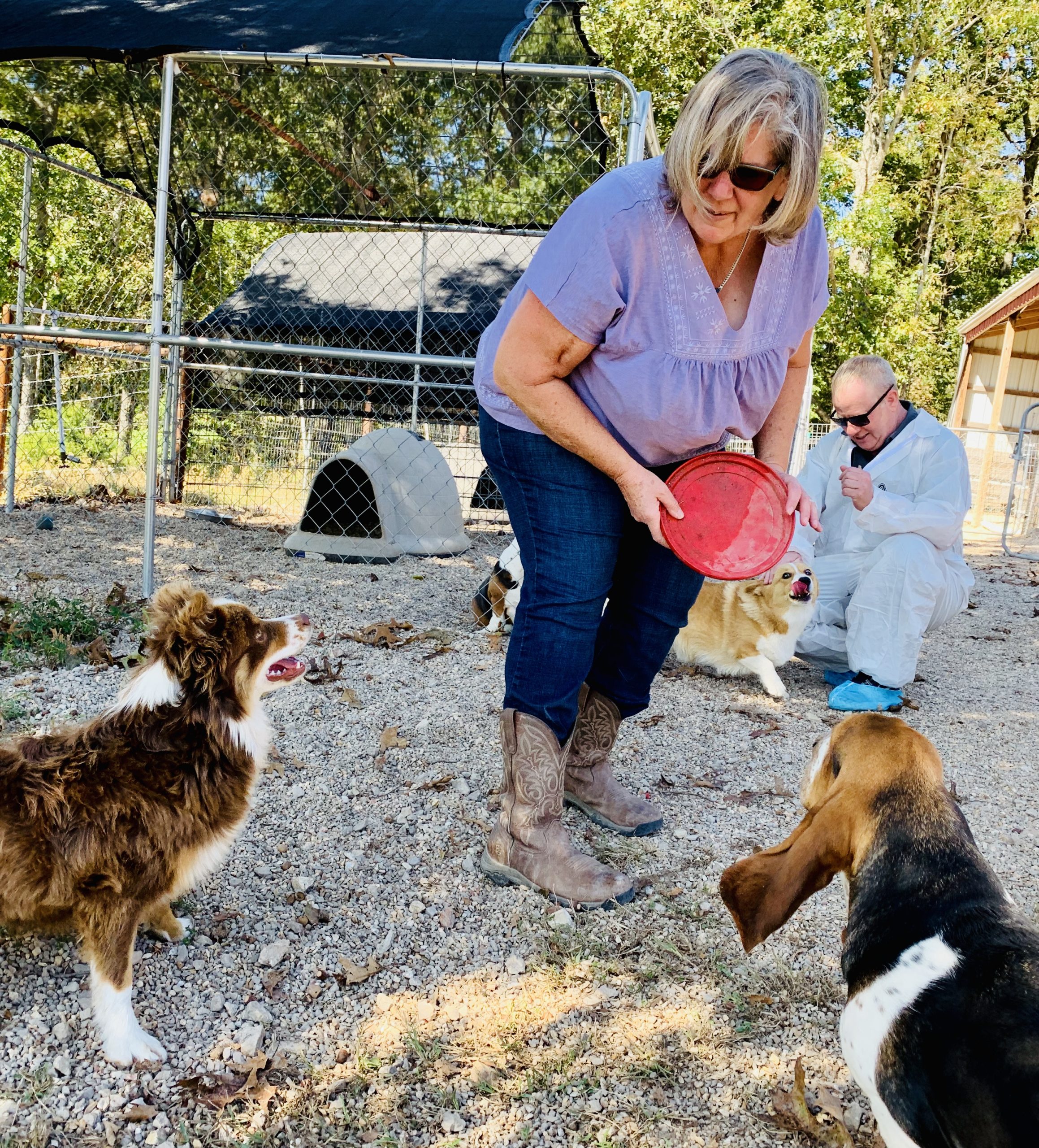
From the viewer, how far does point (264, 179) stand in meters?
6.79

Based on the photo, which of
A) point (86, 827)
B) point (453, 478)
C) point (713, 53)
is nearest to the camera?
point (86, 827)

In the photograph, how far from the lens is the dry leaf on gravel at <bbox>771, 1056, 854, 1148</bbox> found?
6.48 ft

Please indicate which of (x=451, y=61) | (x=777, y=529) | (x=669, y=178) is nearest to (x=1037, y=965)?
(x=777, y=529)

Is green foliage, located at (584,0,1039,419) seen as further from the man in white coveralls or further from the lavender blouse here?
the lavender blouse

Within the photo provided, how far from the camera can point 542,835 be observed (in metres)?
2.85

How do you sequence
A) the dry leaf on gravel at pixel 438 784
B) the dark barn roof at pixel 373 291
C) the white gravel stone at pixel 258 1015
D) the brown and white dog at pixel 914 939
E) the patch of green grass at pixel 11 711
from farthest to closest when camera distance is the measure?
the dark barn roof at pixel 373 291 < the patch of green grass at pixel 11 711 < the dry leaf on gravel at pixel 438 784 < the white gravel stone at pixel 258 1015 < the brown and white dog at pixel 914 939

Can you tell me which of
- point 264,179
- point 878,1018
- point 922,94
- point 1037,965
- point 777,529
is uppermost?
point 922,94

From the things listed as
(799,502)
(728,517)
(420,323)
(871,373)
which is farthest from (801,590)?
(420,323)

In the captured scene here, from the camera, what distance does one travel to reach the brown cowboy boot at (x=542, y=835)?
2.78 meters

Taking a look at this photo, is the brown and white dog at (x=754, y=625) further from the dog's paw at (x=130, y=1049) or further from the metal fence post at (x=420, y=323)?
the metal fence post at (x=420, y=323)

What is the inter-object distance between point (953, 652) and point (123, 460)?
941 centimetres

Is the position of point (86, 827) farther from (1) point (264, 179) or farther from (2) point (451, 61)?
(1) point (264, 179)

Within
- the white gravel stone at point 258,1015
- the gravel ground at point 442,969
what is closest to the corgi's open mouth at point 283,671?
the gravel ground at point 442,969

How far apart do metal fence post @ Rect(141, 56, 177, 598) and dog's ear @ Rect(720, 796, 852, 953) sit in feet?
13.9
